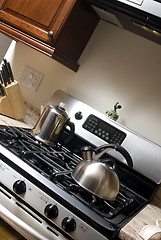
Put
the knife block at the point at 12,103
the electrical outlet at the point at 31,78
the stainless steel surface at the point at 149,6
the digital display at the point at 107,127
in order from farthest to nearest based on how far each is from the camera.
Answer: the electrical outlet at the point at 31,78
the knife block at the point at 12,103
the digital display at the point at 107,127
the stainless steel surface at the point at 149,6

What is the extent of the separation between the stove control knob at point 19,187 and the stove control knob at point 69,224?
203 mm

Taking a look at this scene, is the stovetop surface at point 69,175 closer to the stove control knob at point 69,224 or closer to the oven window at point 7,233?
the stove control knob at point 69,224

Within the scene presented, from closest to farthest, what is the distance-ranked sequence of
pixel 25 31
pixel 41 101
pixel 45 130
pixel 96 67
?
pixel 45 130 < pixel 25 31 < pixel 96 67 < pixel 41 101

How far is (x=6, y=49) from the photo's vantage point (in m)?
2.25

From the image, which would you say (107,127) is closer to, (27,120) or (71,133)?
(71,133)

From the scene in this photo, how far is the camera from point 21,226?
115 cm

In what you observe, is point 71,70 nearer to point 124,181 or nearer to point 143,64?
point 143,64

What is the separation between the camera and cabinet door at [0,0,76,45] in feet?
5.54

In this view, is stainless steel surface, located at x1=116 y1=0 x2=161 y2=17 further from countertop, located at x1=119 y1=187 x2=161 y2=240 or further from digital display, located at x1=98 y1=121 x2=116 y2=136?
countertop, located at x1=119 y1=187 x2=161 y2=240

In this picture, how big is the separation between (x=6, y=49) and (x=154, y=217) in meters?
1.47

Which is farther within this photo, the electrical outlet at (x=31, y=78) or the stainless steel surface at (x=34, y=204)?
the electrical outlet at (x=31, y=78)

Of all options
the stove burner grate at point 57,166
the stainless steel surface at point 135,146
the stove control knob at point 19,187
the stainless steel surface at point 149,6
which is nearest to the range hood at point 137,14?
the stainless steel surface at point 149,6

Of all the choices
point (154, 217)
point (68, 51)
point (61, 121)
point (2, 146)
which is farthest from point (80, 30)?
point (154, 217)

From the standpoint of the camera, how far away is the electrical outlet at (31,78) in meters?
2.08
